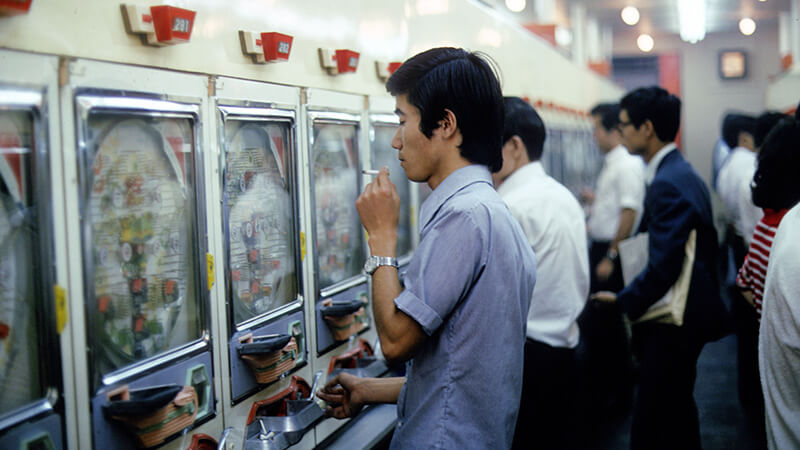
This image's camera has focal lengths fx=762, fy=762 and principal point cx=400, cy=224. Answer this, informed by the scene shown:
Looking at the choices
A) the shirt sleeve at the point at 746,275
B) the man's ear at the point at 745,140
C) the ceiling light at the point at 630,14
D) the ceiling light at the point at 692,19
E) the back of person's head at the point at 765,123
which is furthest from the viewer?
the ceiling light at the point at 630,14

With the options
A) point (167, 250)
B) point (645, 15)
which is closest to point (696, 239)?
point (167, 250)

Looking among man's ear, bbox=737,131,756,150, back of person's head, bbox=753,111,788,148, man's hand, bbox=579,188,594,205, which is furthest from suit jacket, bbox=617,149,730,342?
man's hand, bbox=579,188,594,205

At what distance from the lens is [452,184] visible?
1.53m

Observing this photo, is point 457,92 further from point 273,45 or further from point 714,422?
point 714,422

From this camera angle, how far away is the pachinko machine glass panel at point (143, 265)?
4.91 ft

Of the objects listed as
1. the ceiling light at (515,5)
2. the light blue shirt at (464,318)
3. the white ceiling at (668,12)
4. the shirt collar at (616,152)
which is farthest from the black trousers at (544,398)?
the white ceiling at (668,12)

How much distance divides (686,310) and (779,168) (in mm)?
725

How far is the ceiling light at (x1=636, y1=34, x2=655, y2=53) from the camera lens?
42.4ft

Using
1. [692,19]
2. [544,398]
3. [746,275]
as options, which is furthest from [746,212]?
[692,19]

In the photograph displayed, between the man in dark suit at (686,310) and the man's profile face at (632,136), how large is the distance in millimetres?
186

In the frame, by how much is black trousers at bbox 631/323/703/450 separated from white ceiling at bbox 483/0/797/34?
5.39m

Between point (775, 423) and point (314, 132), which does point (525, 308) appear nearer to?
point (775, 423)

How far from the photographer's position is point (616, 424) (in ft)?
13.9

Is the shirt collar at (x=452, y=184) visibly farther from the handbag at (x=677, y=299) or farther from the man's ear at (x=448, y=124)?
the handbag at (x=677, y=299)
